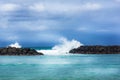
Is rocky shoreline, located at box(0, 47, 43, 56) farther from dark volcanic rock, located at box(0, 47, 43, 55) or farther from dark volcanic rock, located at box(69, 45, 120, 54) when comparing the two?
dark volcanic rock, located at box(69, 45, 120, 54)

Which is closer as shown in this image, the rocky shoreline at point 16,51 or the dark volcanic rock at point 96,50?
the rocky shoreline at point 16,51

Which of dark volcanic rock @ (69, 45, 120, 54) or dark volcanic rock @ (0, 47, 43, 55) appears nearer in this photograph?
dark volcanic rock @ (0, 47, 43, 55)

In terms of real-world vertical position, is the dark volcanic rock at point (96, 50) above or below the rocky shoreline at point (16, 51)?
above

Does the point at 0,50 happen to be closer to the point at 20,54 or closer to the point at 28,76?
the point at 20,54

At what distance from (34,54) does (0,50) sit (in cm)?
491

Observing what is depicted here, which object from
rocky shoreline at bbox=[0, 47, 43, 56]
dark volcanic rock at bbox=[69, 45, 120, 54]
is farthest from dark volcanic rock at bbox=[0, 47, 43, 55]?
dark volcanic rock at bbox=[69, 45, 120, 54]

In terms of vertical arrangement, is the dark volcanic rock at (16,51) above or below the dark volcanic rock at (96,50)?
below

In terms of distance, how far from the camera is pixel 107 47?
73.2m

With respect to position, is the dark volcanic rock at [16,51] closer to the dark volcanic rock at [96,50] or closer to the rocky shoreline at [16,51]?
the rocky shoreline at [16,51]

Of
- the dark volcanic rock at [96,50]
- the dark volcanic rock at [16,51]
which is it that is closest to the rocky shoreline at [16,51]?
the dark volcanic rock at [16,51]

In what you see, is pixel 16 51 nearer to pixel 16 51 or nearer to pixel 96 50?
pixel 16 51

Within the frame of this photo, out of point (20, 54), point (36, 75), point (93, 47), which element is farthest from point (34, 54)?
point (36, 75)

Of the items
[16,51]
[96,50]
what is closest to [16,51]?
[16,51]

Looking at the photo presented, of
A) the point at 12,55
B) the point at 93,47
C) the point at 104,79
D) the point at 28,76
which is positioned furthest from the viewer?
the point at 93,47
